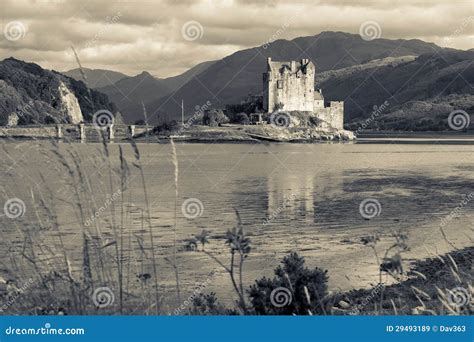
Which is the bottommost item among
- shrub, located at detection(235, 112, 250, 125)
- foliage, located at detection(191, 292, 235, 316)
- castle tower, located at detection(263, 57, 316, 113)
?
foliage, located at detection(191, 292, 235, 316)

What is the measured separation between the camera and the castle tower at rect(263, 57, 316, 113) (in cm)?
16888

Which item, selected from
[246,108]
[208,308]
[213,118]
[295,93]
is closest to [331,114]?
Answer: [295,93]

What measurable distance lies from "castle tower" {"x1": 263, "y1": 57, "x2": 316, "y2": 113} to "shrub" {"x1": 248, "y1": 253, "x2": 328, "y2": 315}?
158 meters

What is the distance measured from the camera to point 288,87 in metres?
170

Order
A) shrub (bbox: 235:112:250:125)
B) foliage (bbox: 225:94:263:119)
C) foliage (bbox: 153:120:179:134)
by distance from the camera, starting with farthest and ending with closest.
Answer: foliage (bbox: 225:94:263:119)
foliage (bbox: 153:120:179:134)
shrub (bbox: 235:112:250:125)

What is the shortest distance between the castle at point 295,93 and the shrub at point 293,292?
157972 millimetres

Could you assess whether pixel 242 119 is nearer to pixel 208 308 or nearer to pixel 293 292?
pixel 208 308

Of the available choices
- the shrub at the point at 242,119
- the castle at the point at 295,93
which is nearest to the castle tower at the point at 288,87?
the castle at the point at 295,93

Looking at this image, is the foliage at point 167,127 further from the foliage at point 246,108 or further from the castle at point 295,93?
the castle at point 295,93

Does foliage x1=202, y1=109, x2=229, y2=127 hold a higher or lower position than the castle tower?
lower

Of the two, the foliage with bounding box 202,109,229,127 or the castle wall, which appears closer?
the foliage with bounding box 202,109,229,127

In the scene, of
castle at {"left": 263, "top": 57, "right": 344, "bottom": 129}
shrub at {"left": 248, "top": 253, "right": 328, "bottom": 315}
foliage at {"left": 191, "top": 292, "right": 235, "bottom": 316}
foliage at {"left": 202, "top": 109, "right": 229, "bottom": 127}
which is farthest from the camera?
castle at {"left": 263, "top": 57, "right": 344, "bottom": 129}

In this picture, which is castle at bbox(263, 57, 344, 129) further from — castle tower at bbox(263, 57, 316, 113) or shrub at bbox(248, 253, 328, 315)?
shrub at bbox(248, 253, 328, 315)

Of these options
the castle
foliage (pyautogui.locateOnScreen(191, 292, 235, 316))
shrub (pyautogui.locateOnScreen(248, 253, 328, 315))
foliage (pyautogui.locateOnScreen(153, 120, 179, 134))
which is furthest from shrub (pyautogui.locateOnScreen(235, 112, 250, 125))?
shrub (pyautogui.locateOnScreen(248, 253, 328, 315))
